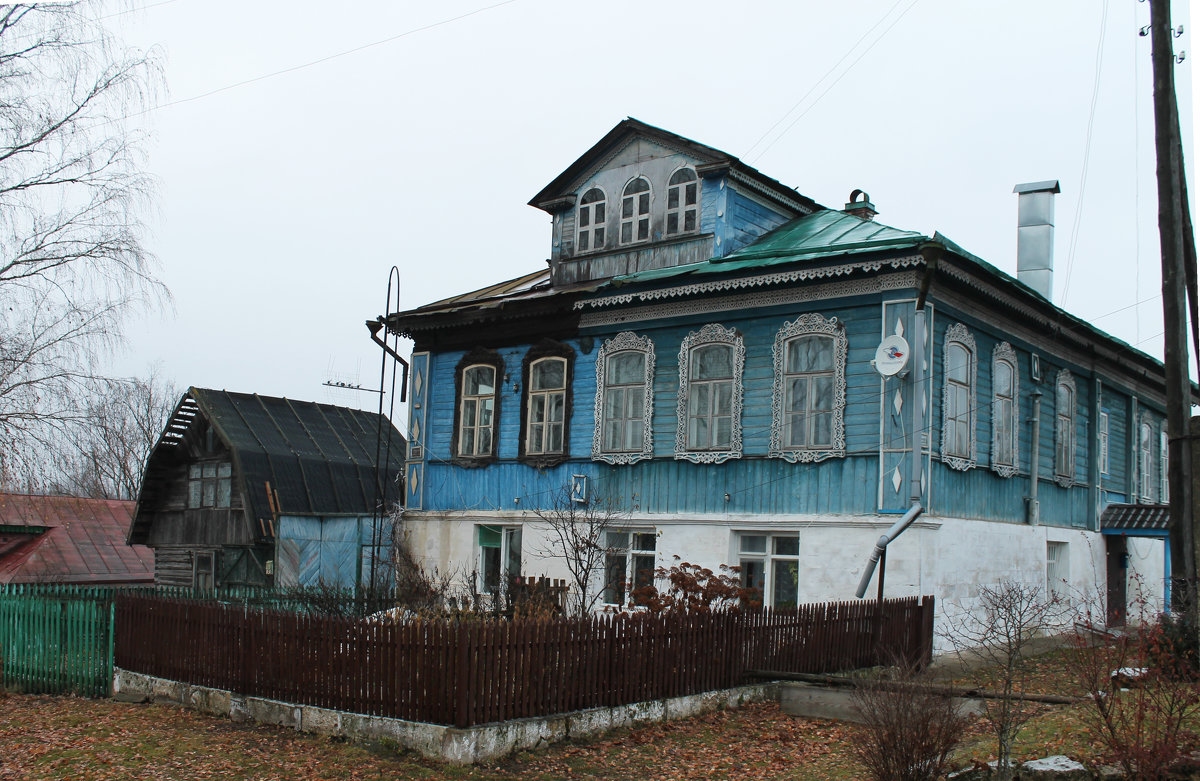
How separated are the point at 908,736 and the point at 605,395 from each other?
1135cm

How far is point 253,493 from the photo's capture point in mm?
27312

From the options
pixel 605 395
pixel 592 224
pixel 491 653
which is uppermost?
pixel 592 224

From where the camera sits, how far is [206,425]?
29.5 m

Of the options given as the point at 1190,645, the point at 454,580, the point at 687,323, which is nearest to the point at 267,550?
the point at 454,580

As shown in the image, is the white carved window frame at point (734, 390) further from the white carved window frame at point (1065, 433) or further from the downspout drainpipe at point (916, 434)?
the white carved window frame at point (1065, 433)

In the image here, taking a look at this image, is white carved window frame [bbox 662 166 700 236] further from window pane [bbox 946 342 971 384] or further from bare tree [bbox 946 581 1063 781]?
bare tree [bbox 946 581 1063 781]

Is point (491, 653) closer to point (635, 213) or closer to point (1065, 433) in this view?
point (635, 213)

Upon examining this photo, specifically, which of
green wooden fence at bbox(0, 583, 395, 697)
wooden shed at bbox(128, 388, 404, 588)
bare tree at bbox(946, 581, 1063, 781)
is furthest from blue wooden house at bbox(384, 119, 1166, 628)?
wooden shed at bbox(128, 388, 404, 588)

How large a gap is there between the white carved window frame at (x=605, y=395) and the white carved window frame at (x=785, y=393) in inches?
90.2

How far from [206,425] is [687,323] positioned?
17.3 meters

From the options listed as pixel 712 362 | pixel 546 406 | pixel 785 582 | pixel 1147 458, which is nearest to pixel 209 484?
pixel 546 406

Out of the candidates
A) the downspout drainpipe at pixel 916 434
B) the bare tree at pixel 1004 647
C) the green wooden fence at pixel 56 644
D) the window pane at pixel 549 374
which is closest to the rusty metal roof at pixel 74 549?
the green wooden fence at pixel 56 644

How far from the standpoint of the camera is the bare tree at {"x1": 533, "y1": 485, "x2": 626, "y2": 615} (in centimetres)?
1744

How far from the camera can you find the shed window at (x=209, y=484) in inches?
1137
